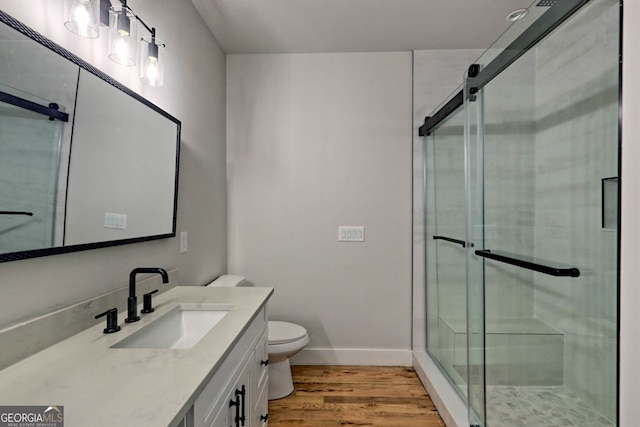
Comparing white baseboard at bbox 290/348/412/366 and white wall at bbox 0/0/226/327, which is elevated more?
white wall at bbox 0/0/226/327

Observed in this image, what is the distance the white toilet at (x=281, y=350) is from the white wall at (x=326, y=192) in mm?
426

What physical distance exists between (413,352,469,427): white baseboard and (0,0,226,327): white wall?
5.45 feet

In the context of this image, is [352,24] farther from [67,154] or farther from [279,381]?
[279,381]

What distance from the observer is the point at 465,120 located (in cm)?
192

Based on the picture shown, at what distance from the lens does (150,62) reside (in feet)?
5.04

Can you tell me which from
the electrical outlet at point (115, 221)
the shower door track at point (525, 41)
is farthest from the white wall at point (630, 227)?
the electrical outlet at point (115, 221)

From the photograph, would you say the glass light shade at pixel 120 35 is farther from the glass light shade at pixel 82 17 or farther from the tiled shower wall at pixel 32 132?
the tiled shower wall at pixel 32 132

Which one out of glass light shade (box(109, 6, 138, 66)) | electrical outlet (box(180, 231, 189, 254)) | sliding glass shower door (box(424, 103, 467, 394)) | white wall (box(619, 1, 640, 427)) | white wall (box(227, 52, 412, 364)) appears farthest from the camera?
white wall (box(227, 52, 412, 364))

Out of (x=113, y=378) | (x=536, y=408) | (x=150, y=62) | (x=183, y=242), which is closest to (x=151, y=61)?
(x=150, y=62)

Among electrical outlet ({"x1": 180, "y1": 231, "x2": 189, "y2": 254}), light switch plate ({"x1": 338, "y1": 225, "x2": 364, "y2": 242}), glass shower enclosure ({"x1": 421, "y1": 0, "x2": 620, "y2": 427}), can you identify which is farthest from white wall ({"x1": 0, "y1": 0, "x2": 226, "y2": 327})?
glass shower enclosure ({"x1": 421, "y1": 0, "x2": 620, "y2": 427})

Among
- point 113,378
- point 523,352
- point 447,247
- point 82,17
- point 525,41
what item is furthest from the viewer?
point 447,247

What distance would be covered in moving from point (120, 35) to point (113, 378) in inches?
47.7

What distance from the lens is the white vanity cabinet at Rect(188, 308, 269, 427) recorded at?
→ 3.17 ft

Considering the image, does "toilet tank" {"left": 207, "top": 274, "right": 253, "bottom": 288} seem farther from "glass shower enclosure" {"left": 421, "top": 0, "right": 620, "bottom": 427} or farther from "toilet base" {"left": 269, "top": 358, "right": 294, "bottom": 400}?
"glass shower enclosure" {"left": 421, "top": 0, "right": 620, "bottom": 427}
